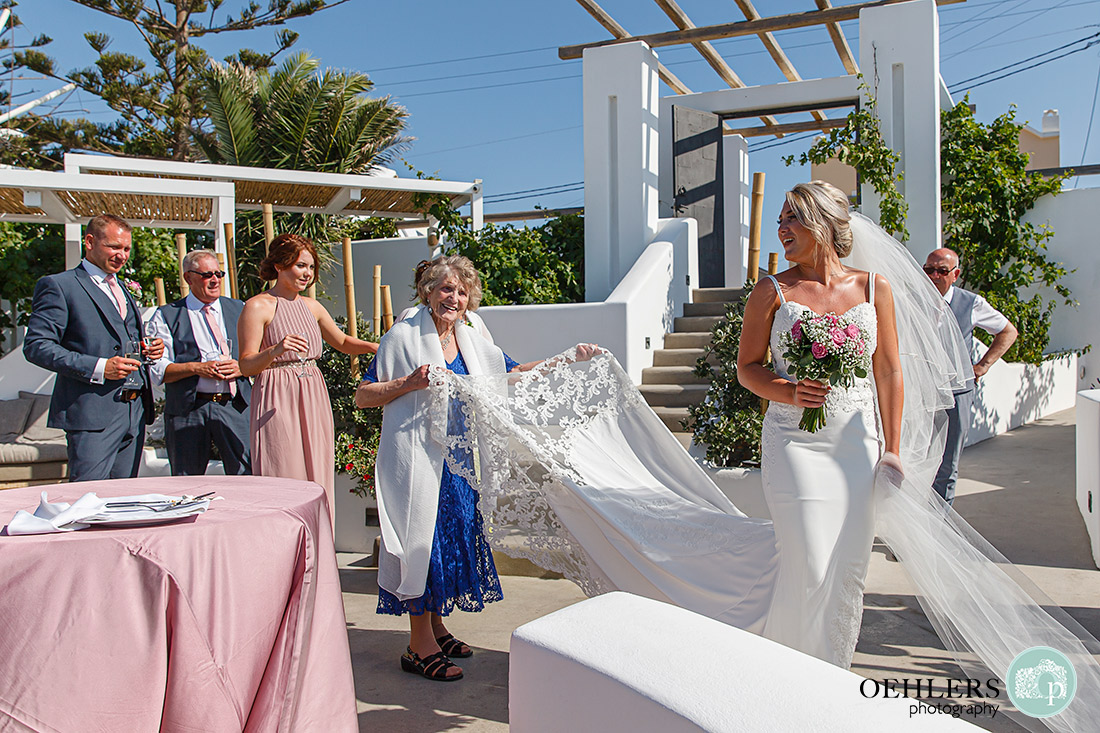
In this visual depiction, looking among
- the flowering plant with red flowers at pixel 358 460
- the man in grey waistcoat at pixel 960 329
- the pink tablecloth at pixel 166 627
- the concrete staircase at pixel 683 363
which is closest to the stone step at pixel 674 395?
the concrete staircase at pixel 683 363

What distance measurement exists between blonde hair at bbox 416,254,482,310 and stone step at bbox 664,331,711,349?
18.4 ft

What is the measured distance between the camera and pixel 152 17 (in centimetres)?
1880

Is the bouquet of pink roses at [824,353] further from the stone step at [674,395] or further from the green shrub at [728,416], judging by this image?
the stone step at [674,395]

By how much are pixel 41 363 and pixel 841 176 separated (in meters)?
25.4

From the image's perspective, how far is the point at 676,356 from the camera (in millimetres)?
8586

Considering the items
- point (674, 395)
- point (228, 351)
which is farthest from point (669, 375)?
point (228, 351)

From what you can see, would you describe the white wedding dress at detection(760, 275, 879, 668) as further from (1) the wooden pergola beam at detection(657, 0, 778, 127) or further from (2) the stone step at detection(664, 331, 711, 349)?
(1) the wooden pergola beam at detection(657, 0, 778, 127)

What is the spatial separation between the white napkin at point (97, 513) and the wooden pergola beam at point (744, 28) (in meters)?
8.30

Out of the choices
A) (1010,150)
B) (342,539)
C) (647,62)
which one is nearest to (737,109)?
(647,62)

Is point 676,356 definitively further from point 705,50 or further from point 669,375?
point 705,50

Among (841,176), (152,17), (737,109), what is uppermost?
(152,17)

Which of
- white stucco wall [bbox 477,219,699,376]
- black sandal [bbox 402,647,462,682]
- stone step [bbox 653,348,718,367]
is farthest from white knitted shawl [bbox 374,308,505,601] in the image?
stone step [bbox 653,348,718,367]

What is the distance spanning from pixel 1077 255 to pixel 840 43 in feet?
15.4

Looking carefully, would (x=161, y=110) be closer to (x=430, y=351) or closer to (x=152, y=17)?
(x=152, y=17)
